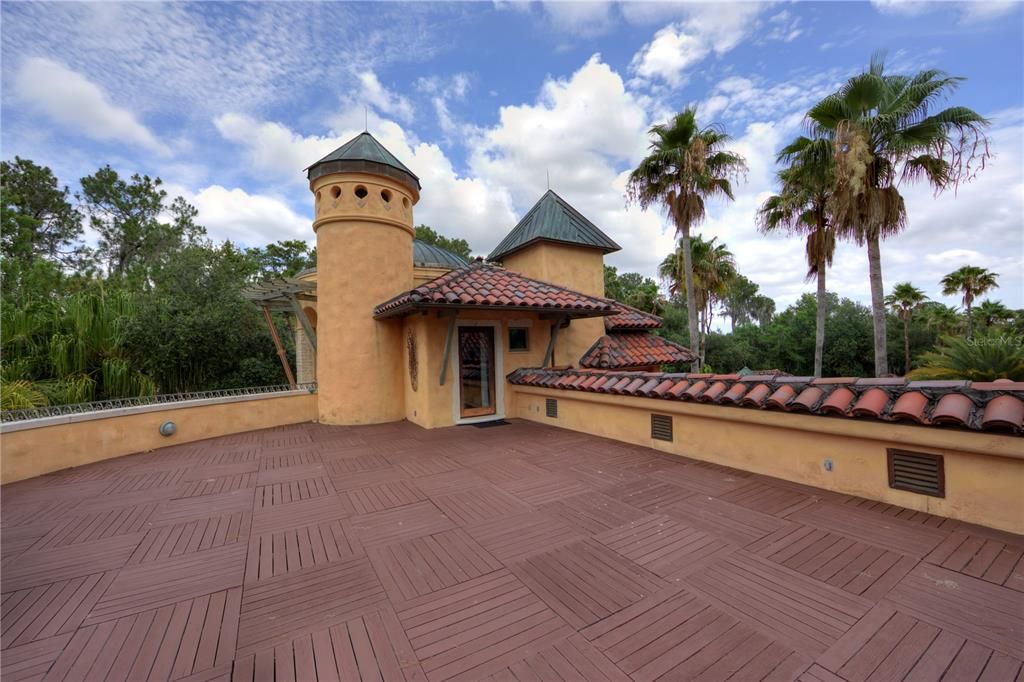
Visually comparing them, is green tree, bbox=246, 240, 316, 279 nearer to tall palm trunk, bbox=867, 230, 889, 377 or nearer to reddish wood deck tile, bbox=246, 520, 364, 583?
reddish wood deck tile, bbox=246, 520, 364, 583

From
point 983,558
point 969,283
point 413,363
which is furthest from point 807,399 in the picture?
point 969,283

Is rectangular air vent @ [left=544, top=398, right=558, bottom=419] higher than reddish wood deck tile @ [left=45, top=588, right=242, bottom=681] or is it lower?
higher

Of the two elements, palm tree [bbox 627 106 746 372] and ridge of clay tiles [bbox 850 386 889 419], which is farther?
palm tree [bbox 627 106 746 372]

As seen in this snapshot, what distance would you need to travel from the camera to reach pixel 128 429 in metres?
6.26

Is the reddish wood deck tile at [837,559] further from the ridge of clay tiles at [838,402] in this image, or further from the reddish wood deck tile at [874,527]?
the ridge of clay tiles at [838,402]

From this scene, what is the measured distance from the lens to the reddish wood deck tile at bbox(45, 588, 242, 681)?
71.2 inches

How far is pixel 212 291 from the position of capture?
13109mm

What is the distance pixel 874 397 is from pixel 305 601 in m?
4.81

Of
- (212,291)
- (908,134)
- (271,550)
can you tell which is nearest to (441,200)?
(212,291)

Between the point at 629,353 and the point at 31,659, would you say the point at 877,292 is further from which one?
the point at 31,659

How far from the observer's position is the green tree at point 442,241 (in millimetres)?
31578

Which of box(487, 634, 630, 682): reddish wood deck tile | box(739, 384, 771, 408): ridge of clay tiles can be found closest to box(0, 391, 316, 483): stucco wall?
box(487, 634, 630, 682): reddish wood deck tile

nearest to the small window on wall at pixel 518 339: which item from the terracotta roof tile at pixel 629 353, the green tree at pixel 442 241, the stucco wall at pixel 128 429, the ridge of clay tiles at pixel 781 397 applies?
the terracotta roof tile at pixel 629 353

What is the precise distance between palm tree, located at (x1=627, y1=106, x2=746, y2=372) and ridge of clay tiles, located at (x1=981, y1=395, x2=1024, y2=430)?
31.5 ft
